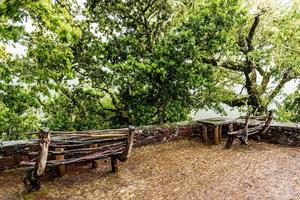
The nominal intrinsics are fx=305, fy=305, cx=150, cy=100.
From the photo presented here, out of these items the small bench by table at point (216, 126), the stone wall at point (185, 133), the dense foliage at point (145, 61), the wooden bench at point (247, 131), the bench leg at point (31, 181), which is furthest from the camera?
the small bench by table at point (216, 126)

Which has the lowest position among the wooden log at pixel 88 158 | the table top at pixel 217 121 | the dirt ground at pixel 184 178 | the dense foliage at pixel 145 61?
the dirt ground at pixel 184 178

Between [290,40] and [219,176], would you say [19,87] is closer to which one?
[219,176]

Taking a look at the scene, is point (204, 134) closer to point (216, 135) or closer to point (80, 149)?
point (216, 135)

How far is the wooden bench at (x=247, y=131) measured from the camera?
1012 centimetres

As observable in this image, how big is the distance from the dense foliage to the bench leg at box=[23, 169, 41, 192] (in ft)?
12.8

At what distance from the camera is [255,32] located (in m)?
14.1

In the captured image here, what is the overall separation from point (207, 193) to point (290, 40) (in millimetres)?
9240

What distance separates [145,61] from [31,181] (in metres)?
6.01

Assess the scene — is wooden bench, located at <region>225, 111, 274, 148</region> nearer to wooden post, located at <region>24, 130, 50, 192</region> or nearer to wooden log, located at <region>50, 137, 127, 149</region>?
wooden log, located at <region>50, 137, 127, 149</region>

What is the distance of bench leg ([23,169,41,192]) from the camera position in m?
6.68

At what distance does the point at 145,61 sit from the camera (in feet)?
36.7

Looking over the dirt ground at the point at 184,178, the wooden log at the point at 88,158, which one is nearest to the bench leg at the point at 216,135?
the dirt ground at the point at 184,178

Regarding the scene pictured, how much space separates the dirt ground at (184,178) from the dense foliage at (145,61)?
290 centimetres

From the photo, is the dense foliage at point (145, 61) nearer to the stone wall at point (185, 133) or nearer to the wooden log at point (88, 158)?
the stone wall at point (185, 133)
